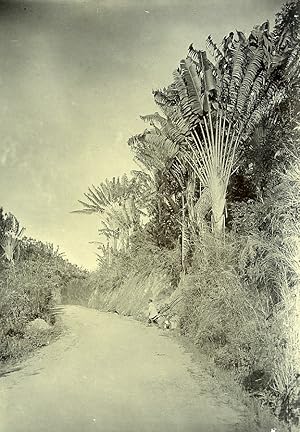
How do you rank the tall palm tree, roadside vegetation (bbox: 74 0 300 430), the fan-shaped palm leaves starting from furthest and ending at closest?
the tall palm tree
the fan-shaped palm leaves
roadside vegetation (bbox: 74 0 300 430)

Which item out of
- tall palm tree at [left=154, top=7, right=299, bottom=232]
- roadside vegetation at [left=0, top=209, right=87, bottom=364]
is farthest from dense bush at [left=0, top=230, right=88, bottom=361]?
tall palm tree at [left=154, top=7, right=299, bottom=232]

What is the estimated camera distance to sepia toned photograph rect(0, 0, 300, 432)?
244 cm

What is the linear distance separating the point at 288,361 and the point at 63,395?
1.25 meters

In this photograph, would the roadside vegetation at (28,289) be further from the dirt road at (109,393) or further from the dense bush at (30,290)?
the dirt road at (109,393)

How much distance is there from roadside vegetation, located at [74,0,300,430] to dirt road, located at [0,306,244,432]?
1.03ft

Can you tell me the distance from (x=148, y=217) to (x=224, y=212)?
637 mm

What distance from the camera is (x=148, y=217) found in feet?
12.2

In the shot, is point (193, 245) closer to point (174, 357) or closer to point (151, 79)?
point (174, 357)

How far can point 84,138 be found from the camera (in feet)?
9.16

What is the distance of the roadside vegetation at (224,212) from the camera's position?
253 cm

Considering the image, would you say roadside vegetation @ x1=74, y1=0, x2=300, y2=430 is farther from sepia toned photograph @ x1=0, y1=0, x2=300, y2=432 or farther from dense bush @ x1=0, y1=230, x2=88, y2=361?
dense bush @ x1=0, y1=230, x2=88, y2=361

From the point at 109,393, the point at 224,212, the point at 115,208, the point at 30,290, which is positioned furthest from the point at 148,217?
the point at 109,393

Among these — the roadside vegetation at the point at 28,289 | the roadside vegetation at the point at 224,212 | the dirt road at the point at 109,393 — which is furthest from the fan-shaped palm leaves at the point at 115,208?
the dirt road at the point at 109,393

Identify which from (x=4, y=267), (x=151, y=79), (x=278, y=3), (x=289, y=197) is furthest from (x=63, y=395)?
(x=278, y=3)
